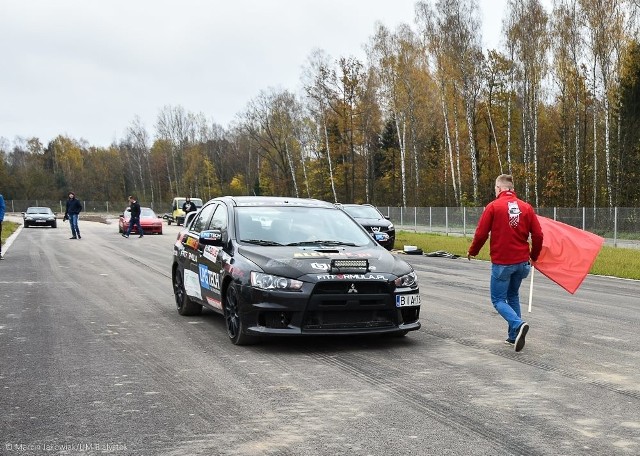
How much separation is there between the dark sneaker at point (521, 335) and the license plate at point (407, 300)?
104cm

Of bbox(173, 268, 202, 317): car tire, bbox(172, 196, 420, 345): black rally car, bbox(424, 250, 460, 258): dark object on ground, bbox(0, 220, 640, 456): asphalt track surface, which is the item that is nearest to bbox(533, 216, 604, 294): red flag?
bbox(0, 220, 640, 456): asphalt track surface

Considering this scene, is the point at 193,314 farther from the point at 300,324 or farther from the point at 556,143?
the point at 556,143

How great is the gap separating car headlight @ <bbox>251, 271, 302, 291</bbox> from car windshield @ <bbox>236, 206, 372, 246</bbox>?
82cm

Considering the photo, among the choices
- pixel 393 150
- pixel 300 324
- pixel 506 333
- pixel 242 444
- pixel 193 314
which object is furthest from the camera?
pixel 393 150

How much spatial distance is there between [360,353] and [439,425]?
7.97ft

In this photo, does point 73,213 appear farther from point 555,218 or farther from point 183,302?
point 183,302

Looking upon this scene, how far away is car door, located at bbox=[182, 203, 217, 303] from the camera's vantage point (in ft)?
29.7

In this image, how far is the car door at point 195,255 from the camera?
29.7 feet

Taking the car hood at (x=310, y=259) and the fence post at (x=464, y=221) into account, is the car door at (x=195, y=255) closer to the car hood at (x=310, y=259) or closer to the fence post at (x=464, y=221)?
the car hood at (x=310, y=259)

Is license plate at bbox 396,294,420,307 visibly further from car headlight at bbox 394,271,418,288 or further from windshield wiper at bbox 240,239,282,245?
windshield wiper at bbox 240,239,282,245

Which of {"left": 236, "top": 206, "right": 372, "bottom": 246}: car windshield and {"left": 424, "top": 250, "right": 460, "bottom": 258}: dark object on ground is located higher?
{"left": 236, "top": 206, "right": 372, "bottom": 246}: car windshield

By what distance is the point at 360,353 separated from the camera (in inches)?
283

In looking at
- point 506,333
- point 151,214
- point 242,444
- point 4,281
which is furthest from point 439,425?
point 151,214

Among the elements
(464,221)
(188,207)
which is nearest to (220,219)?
(188,207)
